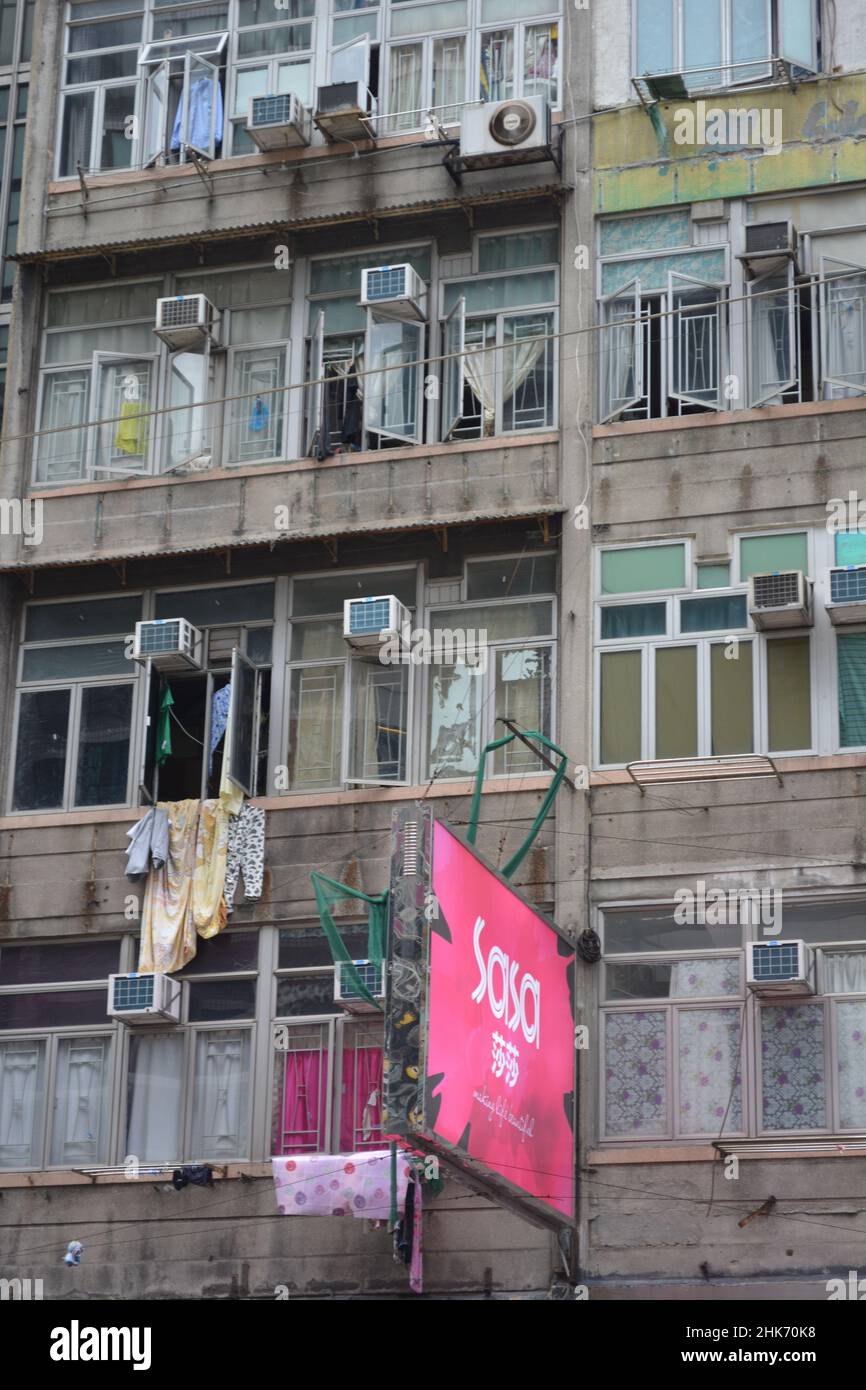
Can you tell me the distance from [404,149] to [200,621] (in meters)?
5.50

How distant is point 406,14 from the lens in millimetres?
26203

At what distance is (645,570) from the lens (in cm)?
2342

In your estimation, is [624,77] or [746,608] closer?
[746,608]

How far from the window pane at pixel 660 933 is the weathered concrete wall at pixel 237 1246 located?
8.95ft

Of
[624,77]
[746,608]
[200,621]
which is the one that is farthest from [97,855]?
[624,77]

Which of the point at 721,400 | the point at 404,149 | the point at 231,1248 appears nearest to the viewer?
the point at 231,1248

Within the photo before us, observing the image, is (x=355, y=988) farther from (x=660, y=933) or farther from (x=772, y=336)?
(x=772, y=336)

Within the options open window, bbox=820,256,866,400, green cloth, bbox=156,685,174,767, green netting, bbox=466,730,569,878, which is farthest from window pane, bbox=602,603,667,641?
green cloth, bbox=156,685,174,767

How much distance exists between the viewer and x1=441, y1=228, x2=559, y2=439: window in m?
24.5

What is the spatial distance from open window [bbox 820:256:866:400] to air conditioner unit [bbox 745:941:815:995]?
18.6 ft

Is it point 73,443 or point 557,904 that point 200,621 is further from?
point 557,904

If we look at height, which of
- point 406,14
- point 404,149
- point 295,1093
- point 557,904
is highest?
→ point 406,14

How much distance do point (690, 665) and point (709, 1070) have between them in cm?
395

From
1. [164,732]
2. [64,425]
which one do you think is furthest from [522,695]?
[64,425]
